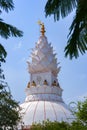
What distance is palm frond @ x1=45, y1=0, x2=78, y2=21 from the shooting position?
275 inches

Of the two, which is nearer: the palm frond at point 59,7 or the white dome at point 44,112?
the palm frond at point 59,7

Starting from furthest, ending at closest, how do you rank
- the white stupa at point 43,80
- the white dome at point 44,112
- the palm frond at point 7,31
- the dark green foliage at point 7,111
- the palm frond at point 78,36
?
the white stupa at point 43,80, the white dome at point 44,112, the dark green foliage at point 7,111, the palm frond at point 7,31, the palm frond at point 78,36

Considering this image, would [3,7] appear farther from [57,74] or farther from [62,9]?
[57,74]

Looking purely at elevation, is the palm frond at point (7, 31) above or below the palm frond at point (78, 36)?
above

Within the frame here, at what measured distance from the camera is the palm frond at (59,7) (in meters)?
6.97

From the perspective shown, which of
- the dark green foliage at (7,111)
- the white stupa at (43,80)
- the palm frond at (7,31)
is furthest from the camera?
the white stupa at (43,80)

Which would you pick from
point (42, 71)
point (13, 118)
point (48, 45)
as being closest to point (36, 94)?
point (42, 71)

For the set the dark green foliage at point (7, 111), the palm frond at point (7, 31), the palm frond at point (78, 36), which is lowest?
the palm frond at point (78, 36)

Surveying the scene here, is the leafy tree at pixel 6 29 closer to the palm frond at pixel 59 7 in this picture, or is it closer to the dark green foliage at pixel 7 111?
the palm frond at pixel 59 7

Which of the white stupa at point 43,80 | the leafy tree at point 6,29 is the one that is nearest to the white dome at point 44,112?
the white stupa at point 43,80

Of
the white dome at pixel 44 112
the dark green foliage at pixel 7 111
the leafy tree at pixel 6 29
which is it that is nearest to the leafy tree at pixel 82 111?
the dark green foliage at pixel 7 111

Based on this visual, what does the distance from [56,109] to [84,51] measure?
201 ft

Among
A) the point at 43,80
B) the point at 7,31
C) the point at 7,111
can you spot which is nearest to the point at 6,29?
the point at 7,31

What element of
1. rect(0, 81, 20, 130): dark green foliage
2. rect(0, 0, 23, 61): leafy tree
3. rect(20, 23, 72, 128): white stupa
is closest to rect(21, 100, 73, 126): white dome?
rect(20, 23, 72, 128): white stupa
